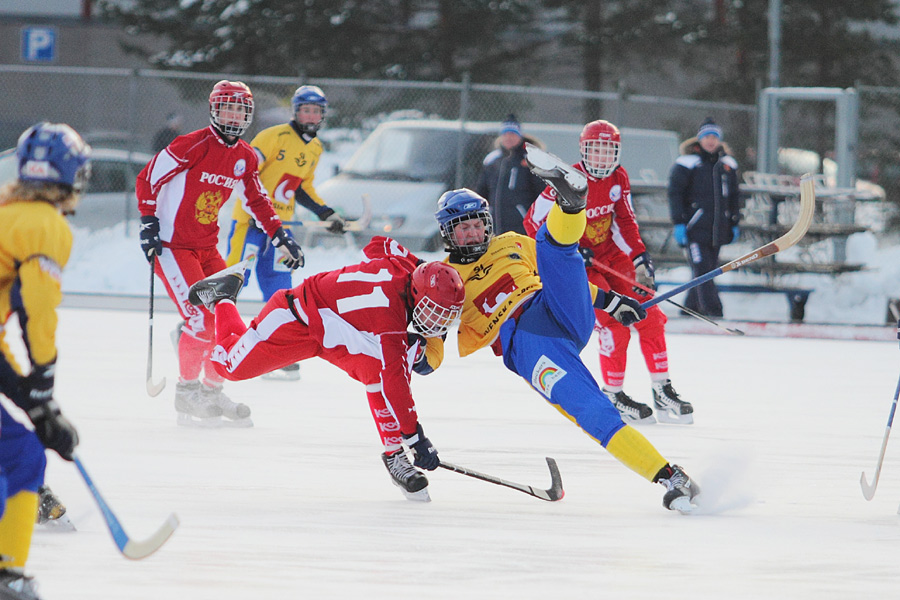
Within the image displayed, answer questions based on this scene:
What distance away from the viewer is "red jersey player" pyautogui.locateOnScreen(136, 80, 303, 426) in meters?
5.57

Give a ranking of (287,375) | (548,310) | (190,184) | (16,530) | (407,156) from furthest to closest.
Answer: (407,156)
(287,375)
(190,184)
(548,310)
(16,530)

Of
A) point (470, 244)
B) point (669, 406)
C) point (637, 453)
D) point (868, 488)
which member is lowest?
point (669, 406)

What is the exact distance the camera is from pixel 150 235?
5559 millimetres

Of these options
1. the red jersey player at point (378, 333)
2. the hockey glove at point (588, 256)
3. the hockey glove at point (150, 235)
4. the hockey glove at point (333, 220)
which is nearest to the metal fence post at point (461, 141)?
the hockey glove at point (333, 220)

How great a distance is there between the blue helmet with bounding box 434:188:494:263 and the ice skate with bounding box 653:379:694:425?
75.4 inches

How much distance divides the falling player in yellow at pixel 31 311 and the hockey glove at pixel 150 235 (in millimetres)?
2554

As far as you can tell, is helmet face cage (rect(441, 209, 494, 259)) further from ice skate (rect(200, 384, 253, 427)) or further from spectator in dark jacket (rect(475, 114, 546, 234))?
spectator in dark jacket (rect(475, 114, 546, 234))

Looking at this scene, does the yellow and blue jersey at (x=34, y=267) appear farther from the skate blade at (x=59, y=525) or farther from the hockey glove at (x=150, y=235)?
the hockey glove at (x=150, y=235)

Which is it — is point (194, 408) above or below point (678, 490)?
below

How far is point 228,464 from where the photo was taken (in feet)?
15.4

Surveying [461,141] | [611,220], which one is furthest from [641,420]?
[461,141]

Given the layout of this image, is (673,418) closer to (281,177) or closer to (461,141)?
(281,177)

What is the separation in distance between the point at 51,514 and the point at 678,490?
1997 millimetres

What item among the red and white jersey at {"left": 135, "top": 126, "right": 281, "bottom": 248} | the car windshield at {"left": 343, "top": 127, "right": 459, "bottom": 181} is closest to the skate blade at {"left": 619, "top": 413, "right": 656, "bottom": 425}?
the red and white jersey at {"left": 135, "top": 126, "right": 281, "bottom": 248}
